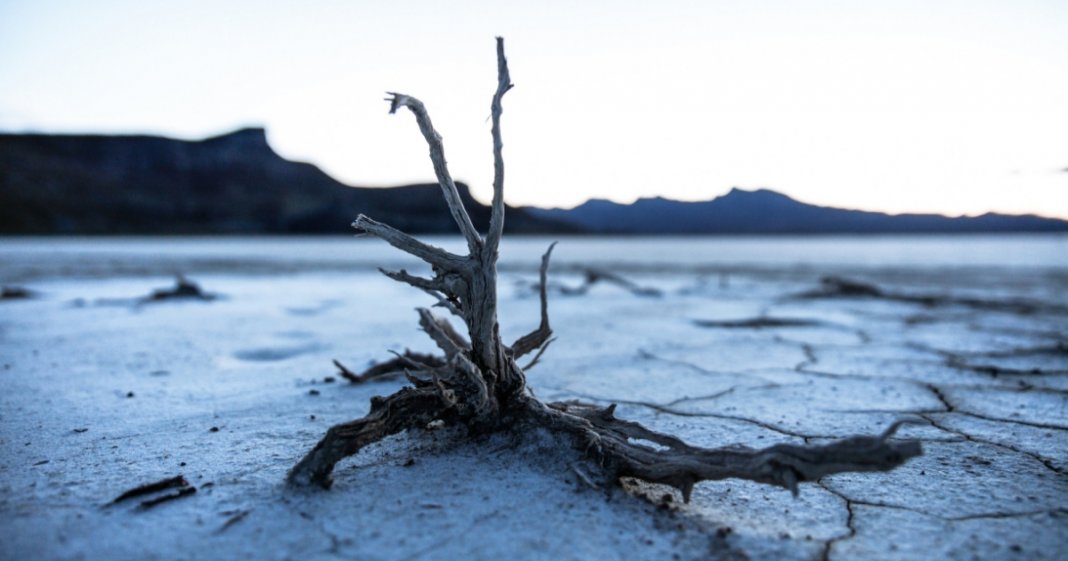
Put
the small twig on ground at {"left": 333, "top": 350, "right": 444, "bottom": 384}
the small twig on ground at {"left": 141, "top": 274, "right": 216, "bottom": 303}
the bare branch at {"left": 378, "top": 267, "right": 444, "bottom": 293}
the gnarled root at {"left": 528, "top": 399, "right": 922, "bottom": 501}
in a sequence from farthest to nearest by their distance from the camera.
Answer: the small twig on ground at {"left": 141, "top": 274, "right": 216, "bottom": 303} < the small twig on ground at {"left": 333, "top": 350, "right": 444, "bottom": 384} < the bare branch at {"left": 378, "top": 267, "right": 444, "bottom": 293} < the gnarled root at {"left": 528, "top": 399, "right": 922, "bottom": 501}

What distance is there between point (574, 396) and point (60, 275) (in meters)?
10.9

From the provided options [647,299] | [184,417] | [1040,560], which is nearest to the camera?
[1040,560]

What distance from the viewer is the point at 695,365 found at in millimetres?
3479

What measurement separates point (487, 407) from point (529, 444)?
17 centimetres

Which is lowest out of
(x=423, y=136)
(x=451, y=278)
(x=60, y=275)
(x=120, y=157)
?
(x=60, y=275)

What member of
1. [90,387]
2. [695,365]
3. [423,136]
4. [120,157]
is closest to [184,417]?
[90,387]

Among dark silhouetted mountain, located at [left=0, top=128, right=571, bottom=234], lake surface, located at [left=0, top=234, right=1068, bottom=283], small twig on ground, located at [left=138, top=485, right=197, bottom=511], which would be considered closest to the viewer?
small twig on ground, located at [left=138, top=485, right=197, bottom=511]

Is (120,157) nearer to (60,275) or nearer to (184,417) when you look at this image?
(60,275)

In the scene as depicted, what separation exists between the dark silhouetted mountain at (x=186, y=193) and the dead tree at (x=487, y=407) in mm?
55130

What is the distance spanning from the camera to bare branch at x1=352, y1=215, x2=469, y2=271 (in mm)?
1721

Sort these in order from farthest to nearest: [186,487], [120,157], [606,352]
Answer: [120,157]
[606,352]
[186,487]

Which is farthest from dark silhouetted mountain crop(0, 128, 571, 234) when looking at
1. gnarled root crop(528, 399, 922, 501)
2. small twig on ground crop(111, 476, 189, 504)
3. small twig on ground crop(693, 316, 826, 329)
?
gnarled root crop(528, 399, 922, 501)

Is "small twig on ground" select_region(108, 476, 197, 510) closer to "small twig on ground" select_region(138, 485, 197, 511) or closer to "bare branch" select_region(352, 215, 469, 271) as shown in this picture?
"small twig on ground" select_region(138, 485, 197, 511)

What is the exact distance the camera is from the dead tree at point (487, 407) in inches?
56.8
